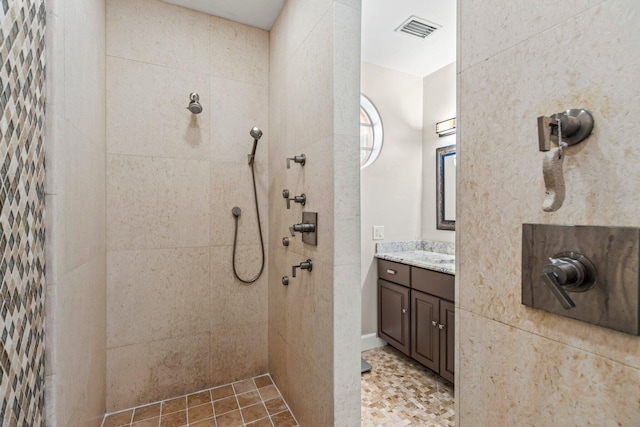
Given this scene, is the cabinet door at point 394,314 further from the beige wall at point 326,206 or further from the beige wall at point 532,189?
the beige wall at point 532,189

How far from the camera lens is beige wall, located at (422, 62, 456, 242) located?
2697mm

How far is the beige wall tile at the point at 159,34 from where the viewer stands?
176 cm

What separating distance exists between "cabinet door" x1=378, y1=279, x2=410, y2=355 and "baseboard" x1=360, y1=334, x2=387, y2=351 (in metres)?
0.07

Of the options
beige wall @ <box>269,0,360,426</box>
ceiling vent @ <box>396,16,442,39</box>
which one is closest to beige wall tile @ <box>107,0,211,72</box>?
beige wall @ <box>269,0,360,426</box>

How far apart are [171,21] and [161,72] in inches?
13.6

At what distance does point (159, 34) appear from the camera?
1862 mm

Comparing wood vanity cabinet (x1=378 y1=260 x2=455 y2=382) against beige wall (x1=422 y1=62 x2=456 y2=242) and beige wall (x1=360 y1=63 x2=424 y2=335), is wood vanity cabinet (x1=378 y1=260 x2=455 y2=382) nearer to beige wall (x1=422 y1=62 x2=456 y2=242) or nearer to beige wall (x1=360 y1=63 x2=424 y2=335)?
beige wall (x1=360 y1=63 x2=424 y2=335)

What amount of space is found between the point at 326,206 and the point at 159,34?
160 centimetres

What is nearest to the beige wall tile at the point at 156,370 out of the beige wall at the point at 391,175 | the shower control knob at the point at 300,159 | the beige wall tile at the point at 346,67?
the shower control knob at the point at 300,159

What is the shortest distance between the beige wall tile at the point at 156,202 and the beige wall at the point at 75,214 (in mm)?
92

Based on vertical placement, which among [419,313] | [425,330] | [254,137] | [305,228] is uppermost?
[254,137]

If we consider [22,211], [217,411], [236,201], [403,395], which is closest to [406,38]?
[236,201]

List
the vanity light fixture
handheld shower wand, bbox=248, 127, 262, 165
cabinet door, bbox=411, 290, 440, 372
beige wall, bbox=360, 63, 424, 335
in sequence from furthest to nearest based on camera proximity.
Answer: beige wall, bbox=360, 63, 424, 335, the vanity light fixture, cabinet door, bbox=411, 290, 440, 372, handheld shower wand, bbox=248, 127, 262, 165

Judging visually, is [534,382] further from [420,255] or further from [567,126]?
[420,255]
